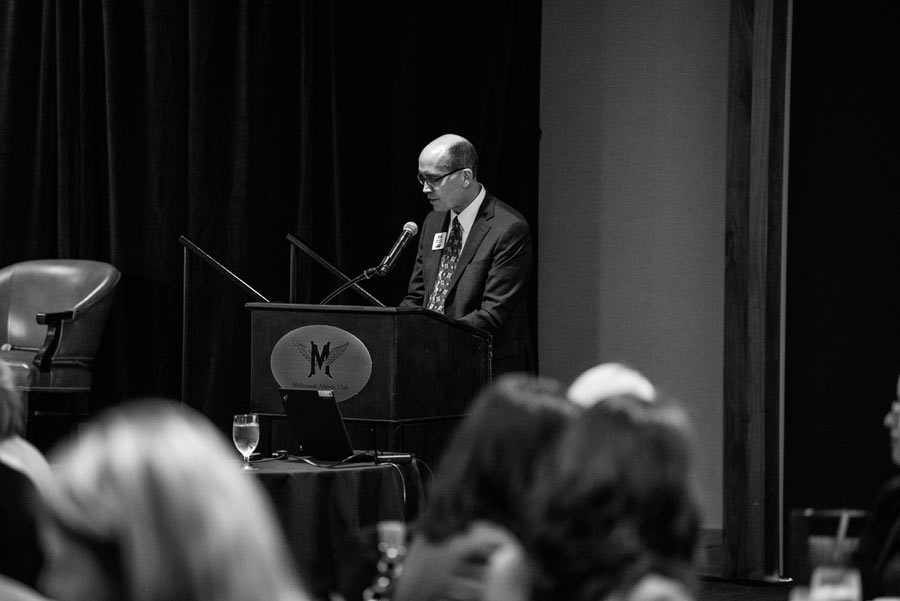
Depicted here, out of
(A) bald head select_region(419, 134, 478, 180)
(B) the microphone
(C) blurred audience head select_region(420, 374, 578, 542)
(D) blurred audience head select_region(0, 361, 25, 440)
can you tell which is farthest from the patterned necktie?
(C) blurred audience head select_region(420, 374, 578, 542)

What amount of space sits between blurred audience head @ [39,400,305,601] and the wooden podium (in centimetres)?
293

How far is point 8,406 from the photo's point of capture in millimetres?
2266

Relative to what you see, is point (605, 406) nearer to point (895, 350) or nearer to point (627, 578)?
point (627, 578)

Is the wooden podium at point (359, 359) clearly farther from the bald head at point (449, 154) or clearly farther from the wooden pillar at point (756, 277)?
the wooden pillar at point (756, 277)

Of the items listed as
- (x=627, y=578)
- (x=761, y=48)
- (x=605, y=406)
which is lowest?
(x=627, y=578)

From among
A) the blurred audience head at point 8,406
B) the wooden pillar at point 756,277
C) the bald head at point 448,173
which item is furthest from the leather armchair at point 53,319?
the blurred audience head at point 8,406

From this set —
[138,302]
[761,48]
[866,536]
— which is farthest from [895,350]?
[138,302]

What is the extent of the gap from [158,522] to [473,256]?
13.2ft

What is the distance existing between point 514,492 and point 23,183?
5.23 metres

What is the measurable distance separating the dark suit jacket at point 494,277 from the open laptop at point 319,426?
3.58 feet

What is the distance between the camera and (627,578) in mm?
1542

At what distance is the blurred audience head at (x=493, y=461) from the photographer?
1780mm

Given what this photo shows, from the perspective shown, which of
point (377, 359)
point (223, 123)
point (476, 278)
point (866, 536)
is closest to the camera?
point (866, 536)

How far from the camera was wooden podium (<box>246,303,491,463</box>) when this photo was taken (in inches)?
167
